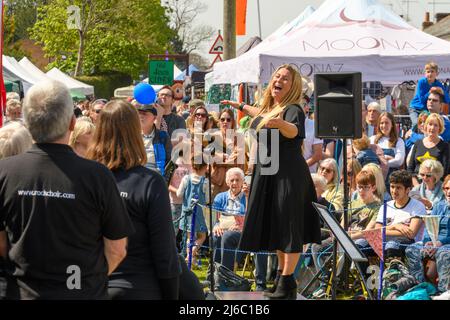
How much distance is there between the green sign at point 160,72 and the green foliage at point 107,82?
3966 centimetres

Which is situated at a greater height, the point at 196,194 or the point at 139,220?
the point at 139,220

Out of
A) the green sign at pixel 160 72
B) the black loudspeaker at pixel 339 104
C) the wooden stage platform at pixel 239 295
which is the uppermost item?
the green sign at pixel 160 72

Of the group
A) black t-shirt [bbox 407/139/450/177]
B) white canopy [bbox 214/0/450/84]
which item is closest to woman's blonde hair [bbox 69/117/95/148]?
black t-shirt [bbox 407/139/450/177]

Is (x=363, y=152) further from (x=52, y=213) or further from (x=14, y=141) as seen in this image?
(x=52, y=213)

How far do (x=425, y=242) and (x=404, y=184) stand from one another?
2.05 ft

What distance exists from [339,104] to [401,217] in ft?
4.38

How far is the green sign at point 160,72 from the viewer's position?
17281mm

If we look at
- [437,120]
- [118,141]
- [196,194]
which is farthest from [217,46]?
[118,141]

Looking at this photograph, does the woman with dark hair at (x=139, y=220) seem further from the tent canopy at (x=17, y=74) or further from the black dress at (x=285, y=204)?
the tent canopy at (x=17, y=74)

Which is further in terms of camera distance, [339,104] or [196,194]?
[196,194]

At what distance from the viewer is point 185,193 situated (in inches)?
388

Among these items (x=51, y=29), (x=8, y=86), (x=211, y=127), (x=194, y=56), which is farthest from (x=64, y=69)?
(x=211, y=127)

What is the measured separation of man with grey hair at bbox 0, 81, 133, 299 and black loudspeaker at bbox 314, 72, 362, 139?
4520 millimetres

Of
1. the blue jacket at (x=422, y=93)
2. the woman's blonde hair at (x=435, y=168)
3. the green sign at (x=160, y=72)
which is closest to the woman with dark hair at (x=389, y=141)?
the blue jacket at (x=422, y=93)
